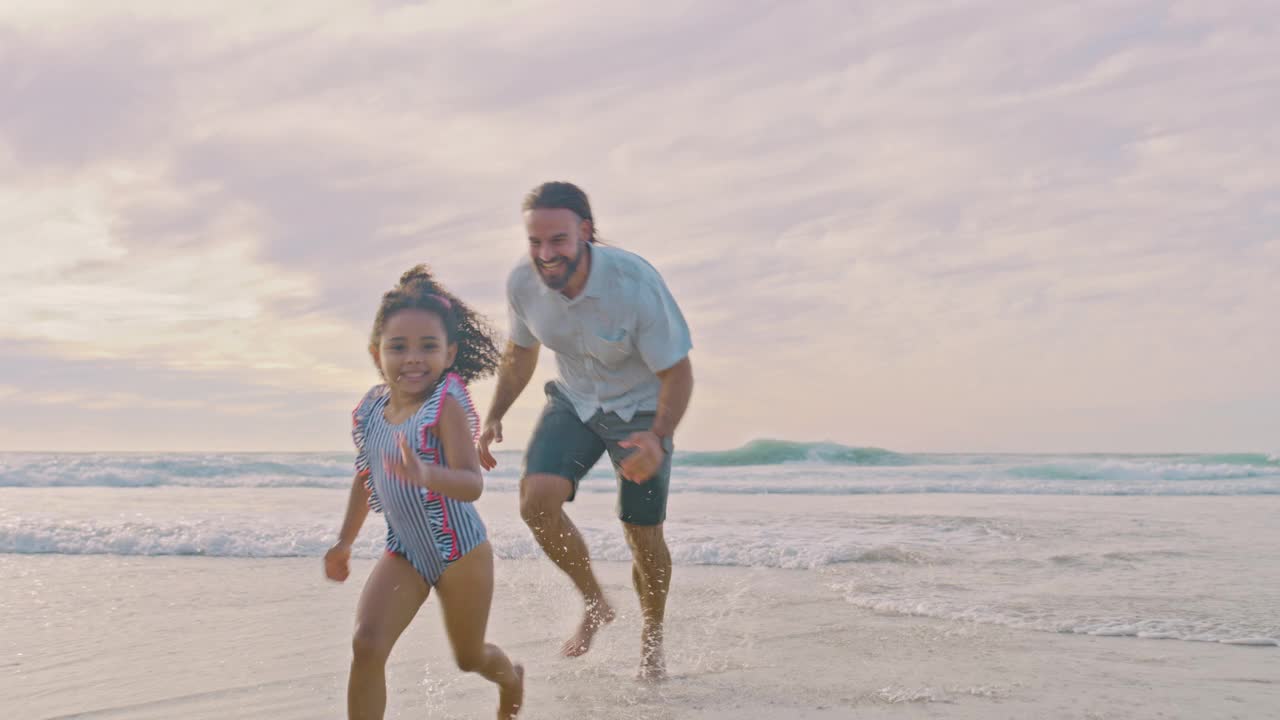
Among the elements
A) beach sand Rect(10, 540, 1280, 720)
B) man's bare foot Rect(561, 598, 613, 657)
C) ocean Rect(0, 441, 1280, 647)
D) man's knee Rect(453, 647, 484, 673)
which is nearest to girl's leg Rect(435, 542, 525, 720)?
man's knee Rect(453, 647, 484, 673)

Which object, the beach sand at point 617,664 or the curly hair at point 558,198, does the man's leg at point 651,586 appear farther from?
the curly hair at point 558,198

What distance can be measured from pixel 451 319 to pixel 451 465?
542 millimetres

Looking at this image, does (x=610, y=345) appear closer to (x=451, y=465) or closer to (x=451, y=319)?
(x=451, y=319)

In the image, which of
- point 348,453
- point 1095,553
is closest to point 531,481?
point 1095,553

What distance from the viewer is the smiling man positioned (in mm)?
3938

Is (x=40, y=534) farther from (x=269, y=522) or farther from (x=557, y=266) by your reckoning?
(x=557, y=266)

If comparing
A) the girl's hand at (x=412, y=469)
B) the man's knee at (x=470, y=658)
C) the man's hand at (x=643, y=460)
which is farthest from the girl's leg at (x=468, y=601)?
the man's hand at (x=643, y=460)

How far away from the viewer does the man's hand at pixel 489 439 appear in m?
4.29

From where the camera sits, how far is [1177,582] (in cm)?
681

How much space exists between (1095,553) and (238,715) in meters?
6.84

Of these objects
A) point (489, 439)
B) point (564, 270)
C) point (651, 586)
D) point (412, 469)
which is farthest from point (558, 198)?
point (651, 586)

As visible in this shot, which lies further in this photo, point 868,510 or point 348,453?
point 348,453

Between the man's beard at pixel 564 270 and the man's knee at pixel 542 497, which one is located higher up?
the man's beard at pixel 564 270

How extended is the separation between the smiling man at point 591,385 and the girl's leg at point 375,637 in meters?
0.95
